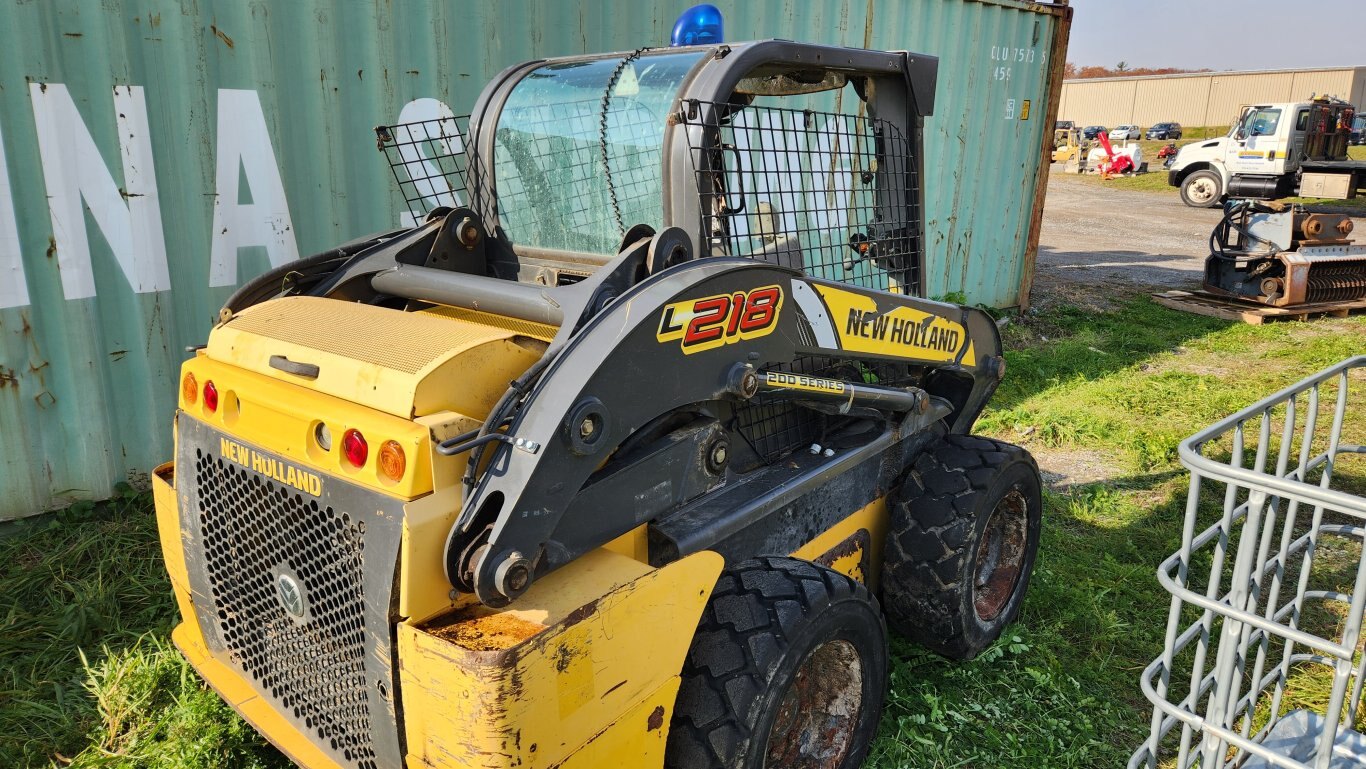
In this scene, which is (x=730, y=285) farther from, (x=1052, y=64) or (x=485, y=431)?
(x=1052, y=64)

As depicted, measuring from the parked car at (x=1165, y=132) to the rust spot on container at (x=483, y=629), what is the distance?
47381 millimetres

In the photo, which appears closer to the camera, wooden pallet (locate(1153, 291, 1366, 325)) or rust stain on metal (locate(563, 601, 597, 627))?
rust stain on metal (locate(563, 601, 597, 627))

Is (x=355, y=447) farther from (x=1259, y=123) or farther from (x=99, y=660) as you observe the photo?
(x=1259, y=123)

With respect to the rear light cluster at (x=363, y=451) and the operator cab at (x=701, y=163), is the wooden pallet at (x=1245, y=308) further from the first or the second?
the rear light cluster at (x=363, y=451)

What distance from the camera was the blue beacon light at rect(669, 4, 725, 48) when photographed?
9.82ft

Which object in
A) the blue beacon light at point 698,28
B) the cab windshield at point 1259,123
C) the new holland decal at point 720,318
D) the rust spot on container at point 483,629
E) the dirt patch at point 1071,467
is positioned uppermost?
the cab windshield at point 1259,123

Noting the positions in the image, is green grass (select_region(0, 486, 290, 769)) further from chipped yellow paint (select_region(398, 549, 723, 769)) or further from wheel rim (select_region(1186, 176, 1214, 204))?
wheel rim (select_region(1186, 176, 1214, 204))

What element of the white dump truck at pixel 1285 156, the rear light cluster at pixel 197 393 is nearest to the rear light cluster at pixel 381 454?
the rear light cluster at pixel 197 393

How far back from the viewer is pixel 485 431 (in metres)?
1.91

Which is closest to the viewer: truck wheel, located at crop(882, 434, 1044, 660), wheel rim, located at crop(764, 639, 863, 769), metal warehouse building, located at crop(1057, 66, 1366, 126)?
wheel rim, located at crop(764, 639, 863, 769)

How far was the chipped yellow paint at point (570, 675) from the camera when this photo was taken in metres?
1.76

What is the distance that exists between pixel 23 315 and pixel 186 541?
2.18m

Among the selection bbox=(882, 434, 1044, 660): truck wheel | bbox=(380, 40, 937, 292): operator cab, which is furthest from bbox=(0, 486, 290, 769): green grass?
bbox=(882, 434, 1044, 660): truck wheel

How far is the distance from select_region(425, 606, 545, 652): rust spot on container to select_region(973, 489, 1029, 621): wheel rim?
221 cm
